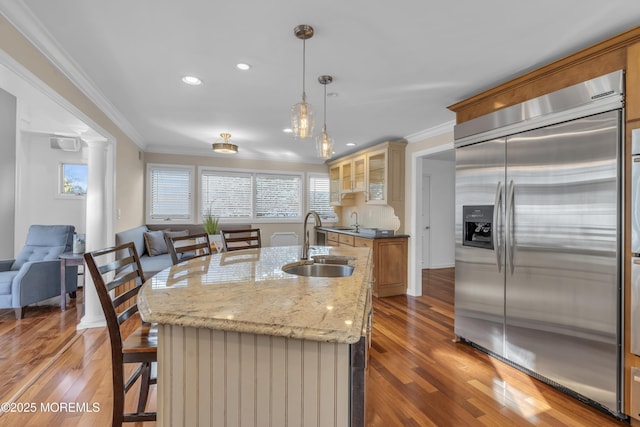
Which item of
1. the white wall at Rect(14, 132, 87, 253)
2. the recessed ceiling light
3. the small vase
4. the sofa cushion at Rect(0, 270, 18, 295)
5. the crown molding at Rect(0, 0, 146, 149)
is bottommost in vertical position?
the sofa cushion at Rect(0, 270, 18, 295)

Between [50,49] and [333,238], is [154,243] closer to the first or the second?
[333,238]

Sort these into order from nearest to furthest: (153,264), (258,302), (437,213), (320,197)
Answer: (258,302) < (153,264) < (437,213) < (320,197)

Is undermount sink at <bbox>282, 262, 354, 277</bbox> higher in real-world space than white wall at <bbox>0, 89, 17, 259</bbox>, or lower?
lower

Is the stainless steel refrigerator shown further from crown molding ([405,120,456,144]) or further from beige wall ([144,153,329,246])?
beige wall ([144,153,329,246])

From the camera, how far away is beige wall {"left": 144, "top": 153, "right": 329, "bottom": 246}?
5.55m

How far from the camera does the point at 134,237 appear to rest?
4.27m

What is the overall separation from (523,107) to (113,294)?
4691mm

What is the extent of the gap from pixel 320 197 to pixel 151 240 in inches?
130

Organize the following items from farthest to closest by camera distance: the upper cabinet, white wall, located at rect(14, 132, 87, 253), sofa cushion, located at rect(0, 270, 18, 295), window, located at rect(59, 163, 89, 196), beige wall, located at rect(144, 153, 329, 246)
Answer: beige wall, located at rect(144, 153, 329, 246) → window, located at rect(59, 163, 89, 196) → the upper cabinet → white wall, located at rect(14, 132, 87, 253) → sofa cushion, located at rect(0, 270, 18, 295)

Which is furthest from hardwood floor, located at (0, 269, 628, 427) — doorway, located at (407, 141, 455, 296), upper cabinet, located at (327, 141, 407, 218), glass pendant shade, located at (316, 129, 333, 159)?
doorway, located at (407, 141, 455, 296)

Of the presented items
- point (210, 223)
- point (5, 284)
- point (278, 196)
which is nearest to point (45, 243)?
point (5, 284)

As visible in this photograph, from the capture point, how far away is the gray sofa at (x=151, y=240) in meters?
3.96

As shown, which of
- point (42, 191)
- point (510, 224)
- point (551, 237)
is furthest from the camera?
point (42, 191)

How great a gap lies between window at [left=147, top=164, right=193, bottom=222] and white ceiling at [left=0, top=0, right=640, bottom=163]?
2.18 metres
